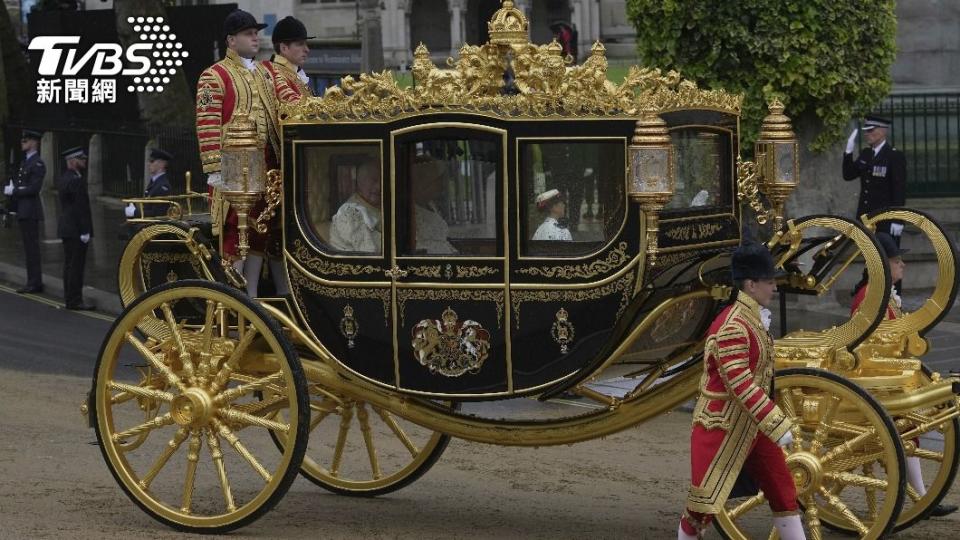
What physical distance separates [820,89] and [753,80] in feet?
1.94

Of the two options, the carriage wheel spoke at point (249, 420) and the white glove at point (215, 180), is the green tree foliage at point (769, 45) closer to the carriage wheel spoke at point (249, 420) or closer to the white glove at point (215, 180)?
the white glove at point (215, 180)

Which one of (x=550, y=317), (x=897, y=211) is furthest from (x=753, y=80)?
(x=550, y=317)

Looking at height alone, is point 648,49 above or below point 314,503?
above

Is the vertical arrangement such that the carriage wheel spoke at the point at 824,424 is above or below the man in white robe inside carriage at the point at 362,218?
below

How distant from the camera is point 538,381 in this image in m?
8.35

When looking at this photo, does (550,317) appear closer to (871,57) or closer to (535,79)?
(535,79)

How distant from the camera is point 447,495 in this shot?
9.76 meters

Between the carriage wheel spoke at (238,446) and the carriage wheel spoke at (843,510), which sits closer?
the carriage wheel spoke at (843,510)

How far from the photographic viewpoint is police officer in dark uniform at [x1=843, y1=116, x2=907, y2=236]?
51.5ft

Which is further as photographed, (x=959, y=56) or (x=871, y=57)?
(x=959, y=56)

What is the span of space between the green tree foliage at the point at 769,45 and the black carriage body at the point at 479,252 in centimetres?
615

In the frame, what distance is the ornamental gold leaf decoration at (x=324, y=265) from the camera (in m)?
8.64

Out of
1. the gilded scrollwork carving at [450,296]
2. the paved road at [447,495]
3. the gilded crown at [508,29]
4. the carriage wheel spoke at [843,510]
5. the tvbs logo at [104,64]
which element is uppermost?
the tvbs logo at [104,64]

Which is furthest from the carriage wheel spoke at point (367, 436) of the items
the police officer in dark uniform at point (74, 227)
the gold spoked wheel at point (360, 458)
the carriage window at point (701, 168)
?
the police officer in dark uniform at point (74, 227)
